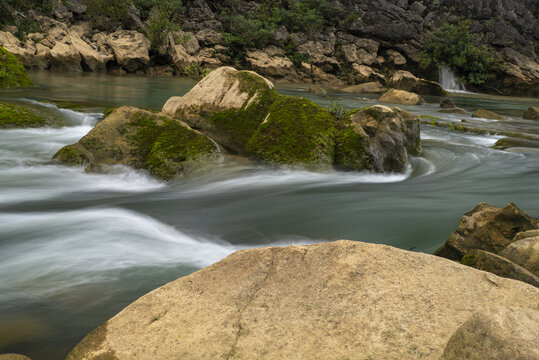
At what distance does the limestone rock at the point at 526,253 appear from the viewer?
9.83 ft

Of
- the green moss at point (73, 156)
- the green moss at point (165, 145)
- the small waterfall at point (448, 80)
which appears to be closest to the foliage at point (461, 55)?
the small waterfall at point (448, 80)

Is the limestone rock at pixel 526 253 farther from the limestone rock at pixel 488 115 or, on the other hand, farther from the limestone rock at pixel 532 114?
the limestone rock at pixel 532 114

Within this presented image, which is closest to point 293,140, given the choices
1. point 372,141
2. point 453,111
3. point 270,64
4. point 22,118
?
point 372,141

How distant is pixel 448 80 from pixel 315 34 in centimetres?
1285

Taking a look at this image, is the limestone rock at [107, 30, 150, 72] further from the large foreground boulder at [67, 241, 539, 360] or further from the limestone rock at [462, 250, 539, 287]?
the limestone rock at [462, 250, 539, 287]

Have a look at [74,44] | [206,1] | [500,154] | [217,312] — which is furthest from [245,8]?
[217,312]

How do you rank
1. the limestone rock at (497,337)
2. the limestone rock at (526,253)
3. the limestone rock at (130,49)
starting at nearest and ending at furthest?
the limestone rock at (497,337)
the limestone rock at (526,253)
the limestone rock at (130,49)

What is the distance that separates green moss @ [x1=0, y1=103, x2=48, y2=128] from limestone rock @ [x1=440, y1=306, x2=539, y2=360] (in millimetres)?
9661

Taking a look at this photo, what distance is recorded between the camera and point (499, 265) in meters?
2.77

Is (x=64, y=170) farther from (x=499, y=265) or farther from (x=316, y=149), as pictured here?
(x=499, y=265)

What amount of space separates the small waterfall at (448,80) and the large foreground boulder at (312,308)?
123 ft

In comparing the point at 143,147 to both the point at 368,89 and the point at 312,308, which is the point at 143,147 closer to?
the point at 312,308

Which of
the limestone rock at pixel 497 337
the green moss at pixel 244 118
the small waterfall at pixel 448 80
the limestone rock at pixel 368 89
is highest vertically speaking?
Answer: the small waterfall at pixel 448 80

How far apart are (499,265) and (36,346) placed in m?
3.09
